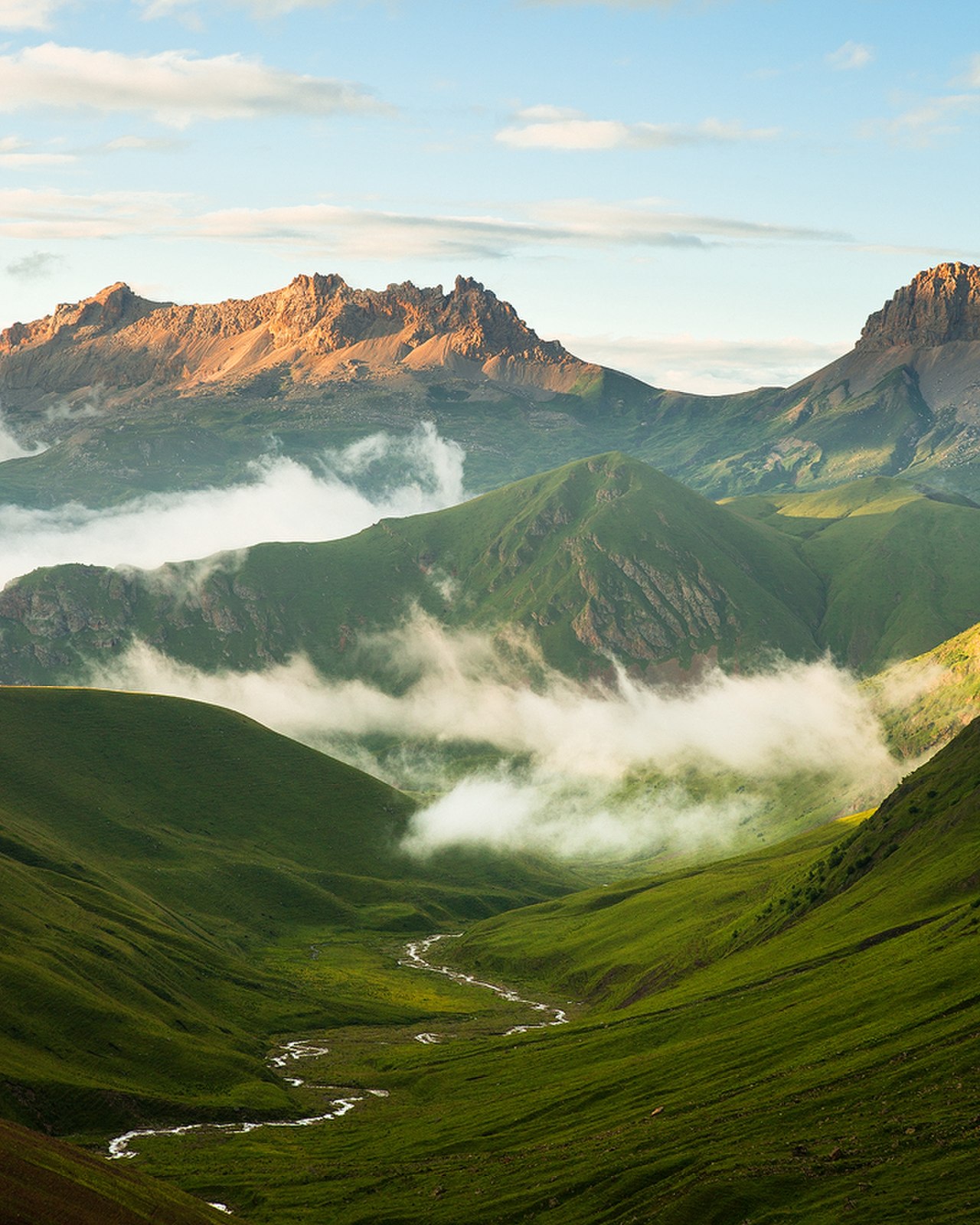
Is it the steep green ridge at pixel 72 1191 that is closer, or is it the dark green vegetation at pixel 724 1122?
the steep green ridge at pixel 72 1191

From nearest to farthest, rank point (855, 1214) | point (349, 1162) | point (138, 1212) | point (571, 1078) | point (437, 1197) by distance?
point (855, 1214) < point (138, 1212) < point (437, 1197) < point (349, 1162) < point (571, 1078)

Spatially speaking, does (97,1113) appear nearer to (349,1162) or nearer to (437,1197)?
(349,1162)

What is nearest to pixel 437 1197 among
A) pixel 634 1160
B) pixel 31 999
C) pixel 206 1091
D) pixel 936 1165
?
pixel 634 1160

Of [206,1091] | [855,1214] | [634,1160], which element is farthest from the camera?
[206,1091]

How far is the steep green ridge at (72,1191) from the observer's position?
348 ft

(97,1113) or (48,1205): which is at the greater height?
(48,1205)

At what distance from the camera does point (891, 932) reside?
182000 millimetres

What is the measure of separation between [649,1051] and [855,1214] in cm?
7368

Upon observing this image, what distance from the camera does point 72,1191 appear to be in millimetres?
111812

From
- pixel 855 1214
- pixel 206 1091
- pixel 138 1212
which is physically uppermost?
pixel 855 1214

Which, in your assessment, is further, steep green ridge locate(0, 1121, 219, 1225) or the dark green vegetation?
the dark green vegetation

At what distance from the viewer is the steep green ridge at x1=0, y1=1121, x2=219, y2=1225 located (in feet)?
348

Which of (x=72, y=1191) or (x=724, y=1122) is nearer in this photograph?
(x=72, y=1191)

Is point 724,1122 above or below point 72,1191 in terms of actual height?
above
